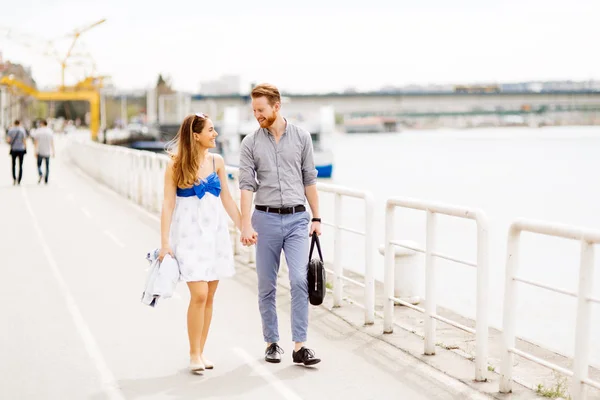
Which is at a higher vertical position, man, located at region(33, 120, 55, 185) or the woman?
the woman

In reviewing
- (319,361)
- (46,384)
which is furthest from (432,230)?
(46,384)

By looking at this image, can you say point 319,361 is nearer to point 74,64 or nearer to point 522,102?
point 74,64

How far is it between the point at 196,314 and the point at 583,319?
8.13 feet

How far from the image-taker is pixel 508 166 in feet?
250

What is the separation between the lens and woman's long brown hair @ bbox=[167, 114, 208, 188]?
5883mm

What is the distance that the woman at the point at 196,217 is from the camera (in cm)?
591

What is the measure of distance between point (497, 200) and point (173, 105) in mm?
66282

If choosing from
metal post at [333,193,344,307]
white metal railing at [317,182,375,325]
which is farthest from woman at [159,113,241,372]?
metal post at [333,193,344,307]

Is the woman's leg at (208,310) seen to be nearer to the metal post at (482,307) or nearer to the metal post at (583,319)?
the metal post at (482,307)

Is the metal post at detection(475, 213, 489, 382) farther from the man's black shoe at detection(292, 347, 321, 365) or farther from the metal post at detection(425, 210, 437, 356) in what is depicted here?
the man's black shoe at detection(292, 347, 321, 365)

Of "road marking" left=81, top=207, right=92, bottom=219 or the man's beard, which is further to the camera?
"road marking" left=81, top=207, right=92, bottom=219

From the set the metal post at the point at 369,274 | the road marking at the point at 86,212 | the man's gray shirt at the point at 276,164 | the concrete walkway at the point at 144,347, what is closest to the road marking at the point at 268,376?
the concrete walkway at the point at 144,347

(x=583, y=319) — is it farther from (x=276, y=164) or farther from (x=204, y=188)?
(x=204, y=188)

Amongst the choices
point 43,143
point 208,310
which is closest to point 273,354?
point 208,310
